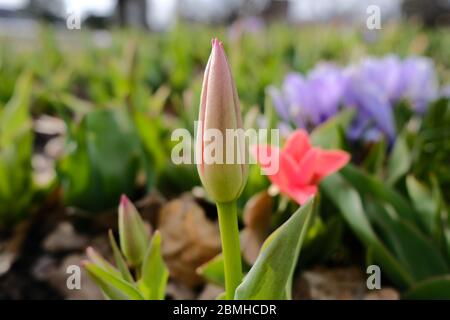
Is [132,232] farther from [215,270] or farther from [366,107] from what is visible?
[366,107]

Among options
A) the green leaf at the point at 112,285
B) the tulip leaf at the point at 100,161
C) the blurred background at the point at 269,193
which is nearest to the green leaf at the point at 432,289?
the blurred background at the point at 269,193

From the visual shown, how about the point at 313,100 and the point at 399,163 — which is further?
the point at 313,100

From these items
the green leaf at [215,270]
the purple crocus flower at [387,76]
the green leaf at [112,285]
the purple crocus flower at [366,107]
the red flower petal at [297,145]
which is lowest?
the green leaf at [112,285]

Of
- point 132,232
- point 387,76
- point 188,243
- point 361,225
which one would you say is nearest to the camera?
point 132,232

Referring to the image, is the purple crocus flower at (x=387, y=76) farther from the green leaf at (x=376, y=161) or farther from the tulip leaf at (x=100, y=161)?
the tulip leaf at (x=100, y=161)

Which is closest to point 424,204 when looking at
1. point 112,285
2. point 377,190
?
point 377,190
